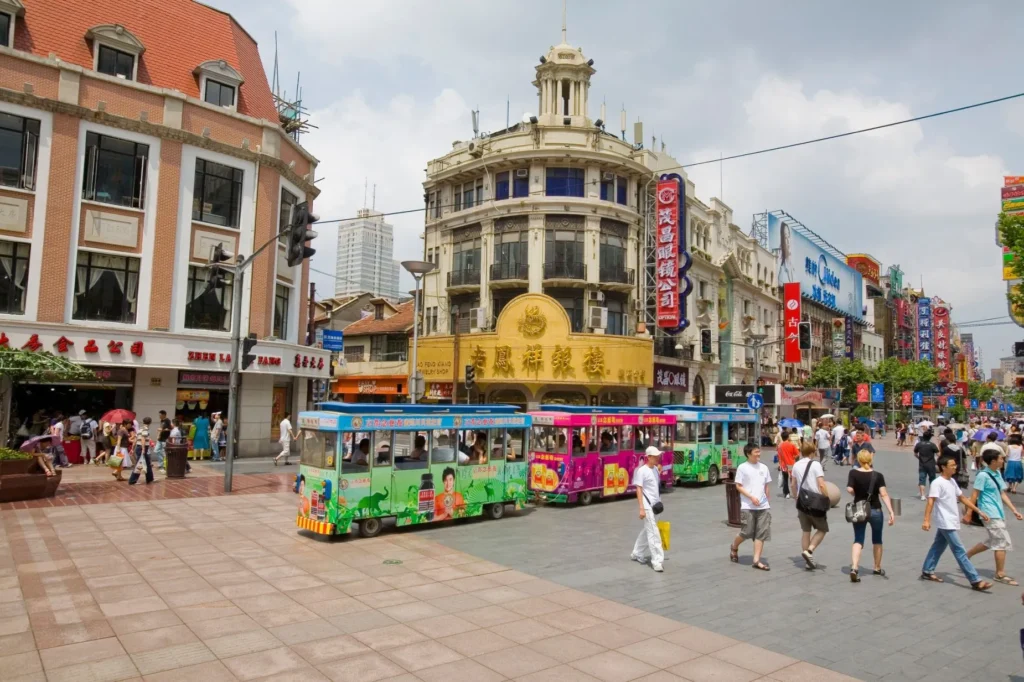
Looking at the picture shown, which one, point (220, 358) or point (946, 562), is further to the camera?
point (220, 358)

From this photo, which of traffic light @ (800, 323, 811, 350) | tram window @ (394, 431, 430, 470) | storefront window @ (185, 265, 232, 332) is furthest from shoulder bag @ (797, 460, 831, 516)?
storefront window @ (185, 265, 232, 332)

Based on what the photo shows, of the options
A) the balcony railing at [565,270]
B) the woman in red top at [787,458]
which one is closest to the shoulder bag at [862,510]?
the woman in red top at [787,458]

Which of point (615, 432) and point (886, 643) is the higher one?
point (615, 432)

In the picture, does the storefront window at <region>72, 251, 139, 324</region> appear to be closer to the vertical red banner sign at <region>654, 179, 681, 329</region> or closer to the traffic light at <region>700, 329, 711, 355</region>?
the vertical red banner sign at <region>654, 179, 681, 329</region>

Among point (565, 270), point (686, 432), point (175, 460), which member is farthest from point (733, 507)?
point (565, 270)

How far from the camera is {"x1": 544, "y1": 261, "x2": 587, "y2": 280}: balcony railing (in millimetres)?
35500

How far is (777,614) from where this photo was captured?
8.33m

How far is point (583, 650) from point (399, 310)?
138ft

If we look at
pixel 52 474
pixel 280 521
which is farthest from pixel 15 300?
pixel 280 521

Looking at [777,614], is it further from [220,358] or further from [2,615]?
[220,358]

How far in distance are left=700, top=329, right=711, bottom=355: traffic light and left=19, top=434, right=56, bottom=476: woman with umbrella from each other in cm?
3493

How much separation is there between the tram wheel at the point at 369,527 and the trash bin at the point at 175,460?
377 inches

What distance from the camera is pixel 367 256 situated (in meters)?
154

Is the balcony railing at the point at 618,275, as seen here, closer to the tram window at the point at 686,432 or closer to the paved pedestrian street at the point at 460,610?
the tram window at the point at 686,432
